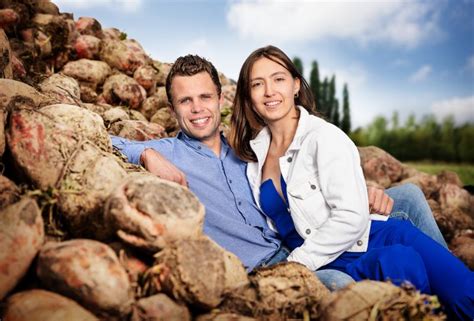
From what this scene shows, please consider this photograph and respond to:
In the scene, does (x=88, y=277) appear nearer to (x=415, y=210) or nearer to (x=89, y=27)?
(x=415, y=210)

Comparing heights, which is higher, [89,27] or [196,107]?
[89,27]

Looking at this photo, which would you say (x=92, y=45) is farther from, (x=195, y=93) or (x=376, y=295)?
(x=376, y=295)

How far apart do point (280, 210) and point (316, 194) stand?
0.41 m

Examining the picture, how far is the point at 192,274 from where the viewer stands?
1820mm

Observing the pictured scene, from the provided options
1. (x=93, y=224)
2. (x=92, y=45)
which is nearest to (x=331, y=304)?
(x=93, y=224)

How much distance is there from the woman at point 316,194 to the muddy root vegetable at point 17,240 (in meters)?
1.50

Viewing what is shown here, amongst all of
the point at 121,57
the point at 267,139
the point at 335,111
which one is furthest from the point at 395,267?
the point at 335,111

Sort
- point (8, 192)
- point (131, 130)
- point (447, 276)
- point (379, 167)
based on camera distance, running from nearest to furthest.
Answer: point (8, 192) < point (447, 276) < point (131, 130) < point (379, 167)

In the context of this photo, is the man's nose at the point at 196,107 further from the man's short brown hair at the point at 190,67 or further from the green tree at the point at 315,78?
the green tree at the point at 315,78

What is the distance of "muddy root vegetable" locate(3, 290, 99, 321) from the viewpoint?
1672mm

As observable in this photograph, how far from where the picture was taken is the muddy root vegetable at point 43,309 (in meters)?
1.67

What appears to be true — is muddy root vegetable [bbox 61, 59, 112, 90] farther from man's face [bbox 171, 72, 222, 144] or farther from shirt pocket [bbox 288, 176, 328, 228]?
shirt pocket [bbox 288, 176, 328, 228]

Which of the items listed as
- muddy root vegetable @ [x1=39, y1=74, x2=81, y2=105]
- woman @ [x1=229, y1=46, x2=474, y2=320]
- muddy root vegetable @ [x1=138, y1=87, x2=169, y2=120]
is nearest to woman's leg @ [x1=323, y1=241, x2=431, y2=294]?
woman @ [x1=229, y1=46, x2=474, y2=320]

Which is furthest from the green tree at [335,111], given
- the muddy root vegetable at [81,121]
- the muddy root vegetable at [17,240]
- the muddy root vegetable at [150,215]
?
the muddy root vegetable at [17,240]
